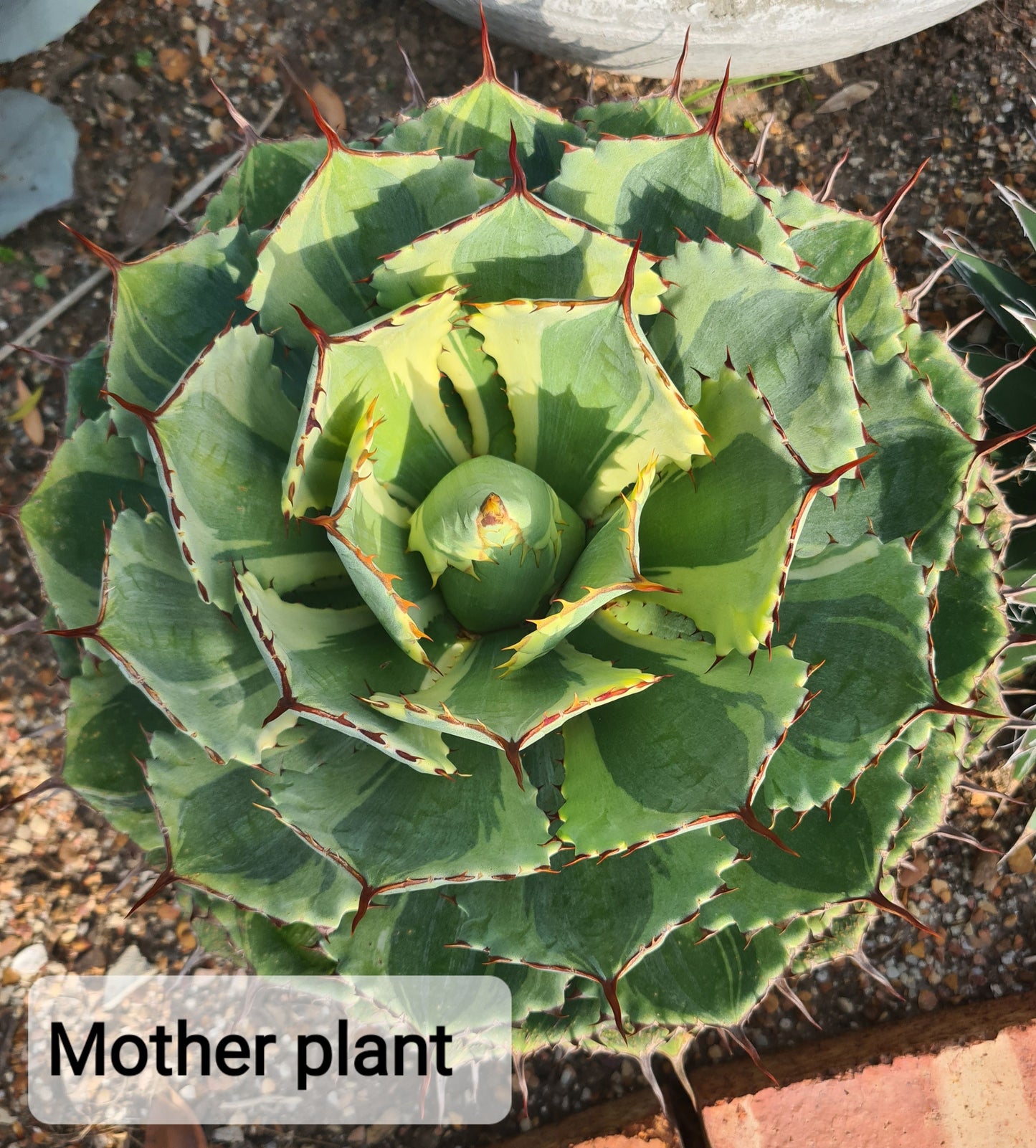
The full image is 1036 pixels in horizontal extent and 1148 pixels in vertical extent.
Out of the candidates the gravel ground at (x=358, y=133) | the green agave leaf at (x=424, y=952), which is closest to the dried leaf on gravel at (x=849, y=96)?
the gravel ground at (x=358, y=133)

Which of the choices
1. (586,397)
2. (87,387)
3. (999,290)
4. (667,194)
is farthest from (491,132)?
(999,290)

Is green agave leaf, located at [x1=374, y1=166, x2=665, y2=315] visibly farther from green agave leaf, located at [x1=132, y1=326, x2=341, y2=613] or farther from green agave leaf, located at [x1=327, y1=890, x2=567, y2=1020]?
green agave leaf, located at [x1=327, y1=890, x2=567, y2=1020]

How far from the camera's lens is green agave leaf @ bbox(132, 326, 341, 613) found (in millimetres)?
901

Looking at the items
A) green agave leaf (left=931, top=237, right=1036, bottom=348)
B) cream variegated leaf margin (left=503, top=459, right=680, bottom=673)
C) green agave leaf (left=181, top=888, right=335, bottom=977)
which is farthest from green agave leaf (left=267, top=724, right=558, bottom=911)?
green agave leaf (left=931, top=237, right=1036, bottom=348)

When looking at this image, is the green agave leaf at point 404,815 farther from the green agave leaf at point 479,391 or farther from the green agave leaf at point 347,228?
the green agave leaf at point 347,228

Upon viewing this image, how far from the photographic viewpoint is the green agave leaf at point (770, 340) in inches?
36.8

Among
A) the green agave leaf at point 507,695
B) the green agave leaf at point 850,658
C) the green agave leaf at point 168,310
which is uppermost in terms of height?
the green agave leaf at point 168,310

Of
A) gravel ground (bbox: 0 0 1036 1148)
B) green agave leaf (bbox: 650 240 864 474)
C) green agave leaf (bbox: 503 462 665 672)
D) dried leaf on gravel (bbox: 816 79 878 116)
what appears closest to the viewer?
green agave leaf (bbox: 503 462 665 672)

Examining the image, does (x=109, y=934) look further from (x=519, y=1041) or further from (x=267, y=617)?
(x=267, y=617)

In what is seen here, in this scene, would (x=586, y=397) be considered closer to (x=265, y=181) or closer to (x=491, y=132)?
(x=491, y=132)

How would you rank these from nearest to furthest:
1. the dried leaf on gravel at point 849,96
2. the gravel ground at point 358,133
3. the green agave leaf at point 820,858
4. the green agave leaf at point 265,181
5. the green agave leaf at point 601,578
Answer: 1. the green agave leaf at point 601,578
2. the green agave leaf at point 820,858
3. the green agave leaf at point 265,181
4. the gravel ground at point 358,133
5. the dried leaf on gravel at point 849,96

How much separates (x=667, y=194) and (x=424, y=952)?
941 millimetres

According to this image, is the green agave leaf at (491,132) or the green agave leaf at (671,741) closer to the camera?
the green agave leaf at (671,741)

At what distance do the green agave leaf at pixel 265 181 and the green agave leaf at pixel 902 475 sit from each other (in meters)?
0.74
